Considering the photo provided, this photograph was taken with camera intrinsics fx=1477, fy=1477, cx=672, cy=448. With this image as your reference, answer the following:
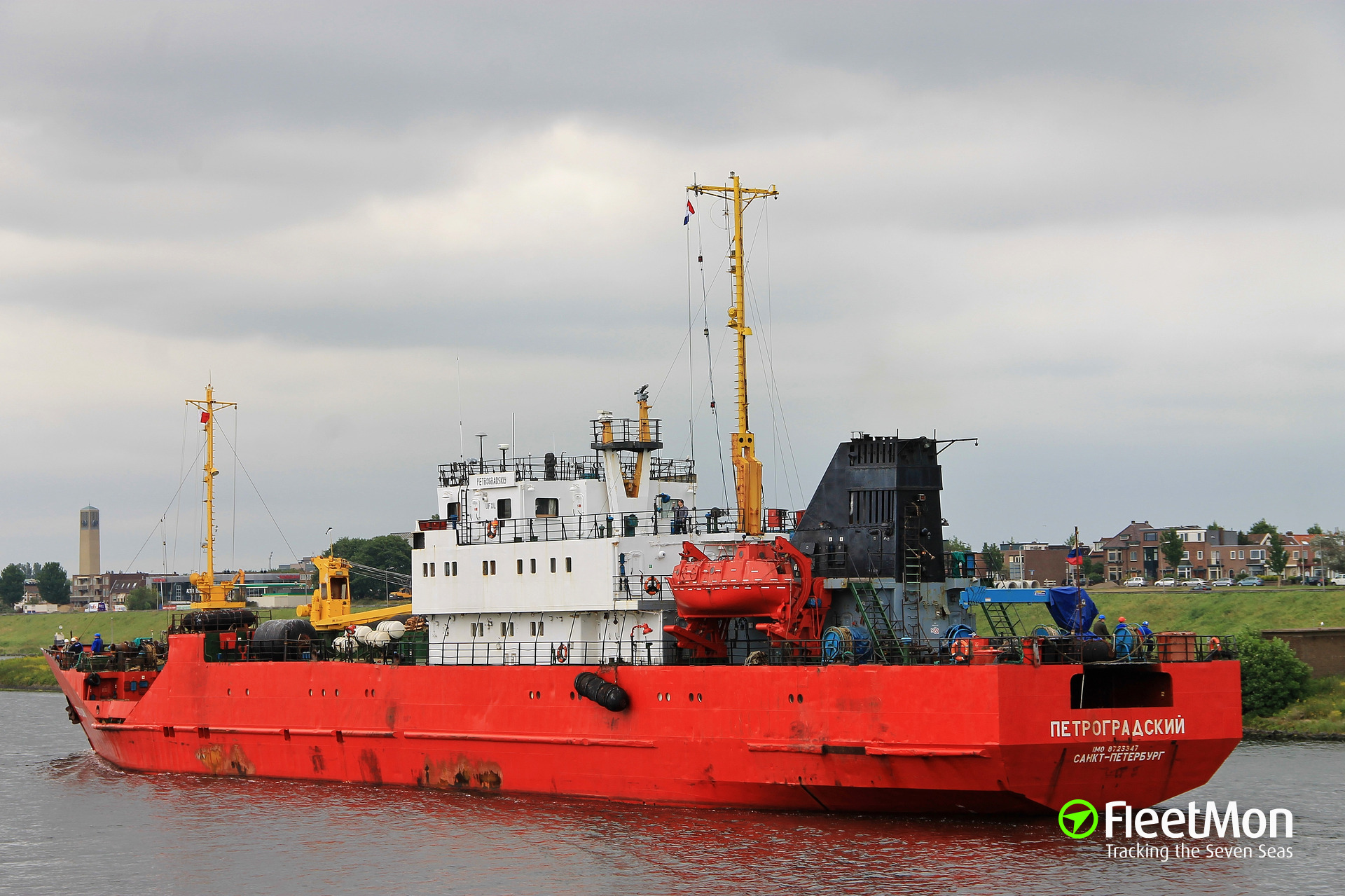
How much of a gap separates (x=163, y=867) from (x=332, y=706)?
28.5 ft

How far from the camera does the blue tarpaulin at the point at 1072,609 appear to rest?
27297 mm

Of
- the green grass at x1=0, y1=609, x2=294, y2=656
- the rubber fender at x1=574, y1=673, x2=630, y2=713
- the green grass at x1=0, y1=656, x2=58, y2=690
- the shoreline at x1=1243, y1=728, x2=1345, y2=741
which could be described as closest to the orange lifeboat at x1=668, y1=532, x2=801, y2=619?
the rubber fender at x1=574, y1=673, x2=630, y2=713

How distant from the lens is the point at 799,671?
87.5 ft

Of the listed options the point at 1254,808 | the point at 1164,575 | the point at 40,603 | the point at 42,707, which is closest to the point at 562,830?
the point at 1254,808

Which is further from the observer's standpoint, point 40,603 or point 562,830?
point 40,603

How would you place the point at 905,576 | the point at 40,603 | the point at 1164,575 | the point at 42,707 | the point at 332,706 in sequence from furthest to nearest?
1. the point at 40,603
2. the point at 1164,575
3. the point at 42,707
4. the point at 332,706
5. the point at 905,576

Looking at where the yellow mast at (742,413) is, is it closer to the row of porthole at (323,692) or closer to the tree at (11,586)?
the row of porthole at (323,692)

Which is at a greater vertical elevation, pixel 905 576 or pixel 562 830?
pixel 905 576

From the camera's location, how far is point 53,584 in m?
153

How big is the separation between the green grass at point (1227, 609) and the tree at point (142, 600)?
269ft

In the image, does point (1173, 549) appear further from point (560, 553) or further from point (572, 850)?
point (572, 850)

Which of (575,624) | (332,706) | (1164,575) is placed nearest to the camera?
(575,624)

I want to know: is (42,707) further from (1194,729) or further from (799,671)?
(1194,729)

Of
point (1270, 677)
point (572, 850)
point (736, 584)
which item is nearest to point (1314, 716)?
point (1270, 677)
